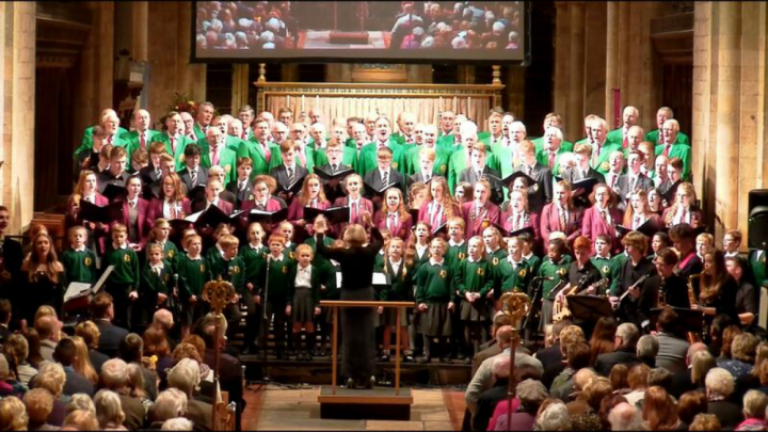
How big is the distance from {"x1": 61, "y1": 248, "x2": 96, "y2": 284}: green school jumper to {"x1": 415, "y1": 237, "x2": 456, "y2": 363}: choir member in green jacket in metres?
2.62

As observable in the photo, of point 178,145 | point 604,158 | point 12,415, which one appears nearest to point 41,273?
point 178,145

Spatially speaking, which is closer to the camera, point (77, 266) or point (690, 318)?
point (690, 318)

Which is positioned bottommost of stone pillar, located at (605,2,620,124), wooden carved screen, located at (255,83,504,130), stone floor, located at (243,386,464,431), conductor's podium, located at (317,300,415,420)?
stone floor, located at (243,386,464,431)

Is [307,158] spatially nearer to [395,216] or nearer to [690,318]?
[395,216]

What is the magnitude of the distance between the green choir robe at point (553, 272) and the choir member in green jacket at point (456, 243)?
2.21 feet

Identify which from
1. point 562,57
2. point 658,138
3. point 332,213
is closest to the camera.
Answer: point 332,213

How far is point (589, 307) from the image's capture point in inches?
499

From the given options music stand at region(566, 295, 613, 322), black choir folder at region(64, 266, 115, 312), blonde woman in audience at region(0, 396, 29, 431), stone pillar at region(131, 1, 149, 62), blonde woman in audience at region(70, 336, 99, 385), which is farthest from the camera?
stone pillar at region(131, 1, 149, 62)

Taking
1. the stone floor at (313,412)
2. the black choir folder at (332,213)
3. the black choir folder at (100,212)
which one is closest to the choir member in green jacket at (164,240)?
the black choir folder at (100,212)

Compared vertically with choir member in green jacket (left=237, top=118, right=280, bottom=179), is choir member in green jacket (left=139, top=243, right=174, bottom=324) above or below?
below

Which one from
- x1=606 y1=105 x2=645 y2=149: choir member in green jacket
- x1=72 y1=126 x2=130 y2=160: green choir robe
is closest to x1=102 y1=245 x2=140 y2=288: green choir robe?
x1=72 y1=126 x2=130 y2=160: green choir robe

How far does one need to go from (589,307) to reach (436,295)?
6.57 ft

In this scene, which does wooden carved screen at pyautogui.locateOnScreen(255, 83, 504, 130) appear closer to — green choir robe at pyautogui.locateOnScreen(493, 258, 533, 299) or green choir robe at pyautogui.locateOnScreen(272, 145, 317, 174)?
green choir robe at pyautogui.locateOnScreen(272, 145, 317, 174)

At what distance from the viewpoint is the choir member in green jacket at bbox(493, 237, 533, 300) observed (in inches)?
565
